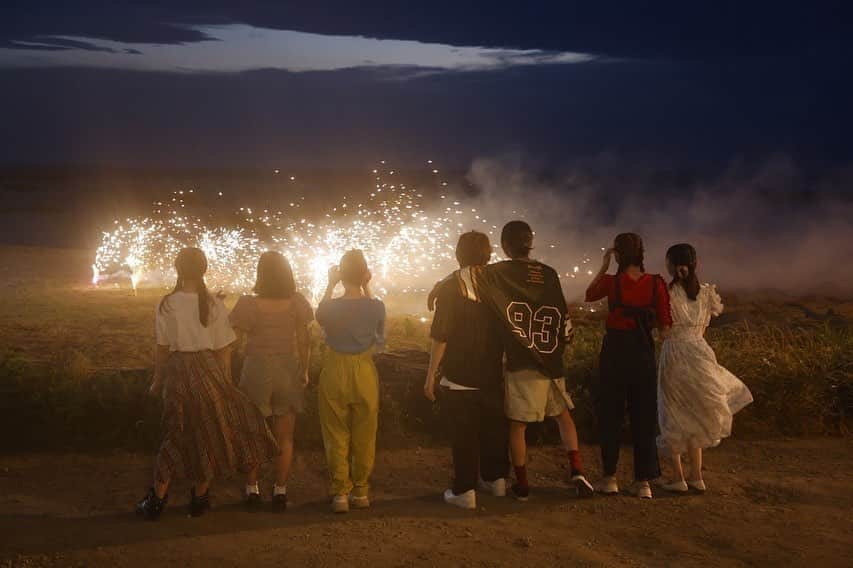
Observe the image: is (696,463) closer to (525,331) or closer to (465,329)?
(525,331)

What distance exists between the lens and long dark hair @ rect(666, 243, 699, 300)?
22.7 ft

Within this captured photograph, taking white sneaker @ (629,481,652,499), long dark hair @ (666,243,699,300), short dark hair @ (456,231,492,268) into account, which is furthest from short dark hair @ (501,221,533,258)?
white sneaker @ (629,481,652,499)

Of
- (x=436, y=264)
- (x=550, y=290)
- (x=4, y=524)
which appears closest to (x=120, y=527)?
(x=4, y=524)

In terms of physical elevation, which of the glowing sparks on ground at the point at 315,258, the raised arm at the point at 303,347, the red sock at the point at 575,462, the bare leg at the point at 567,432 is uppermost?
the glowing sparks on ground at the point at 315,258

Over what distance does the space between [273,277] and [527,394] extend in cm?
201

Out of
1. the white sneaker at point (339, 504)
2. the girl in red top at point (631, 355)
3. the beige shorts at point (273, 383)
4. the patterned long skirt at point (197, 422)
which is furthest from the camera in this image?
Answer: the girl in red top at point (631, 355)

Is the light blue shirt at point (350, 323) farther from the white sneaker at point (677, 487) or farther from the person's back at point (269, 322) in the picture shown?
the white sneaker at point (677, 487)

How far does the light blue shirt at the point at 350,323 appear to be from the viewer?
6.41 meters

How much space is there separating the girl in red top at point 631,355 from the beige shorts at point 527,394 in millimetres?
396

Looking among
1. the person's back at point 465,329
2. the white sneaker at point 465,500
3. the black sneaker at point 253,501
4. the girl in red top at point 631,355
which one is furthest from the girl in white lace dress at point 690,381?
the black sneaker at point 253,501

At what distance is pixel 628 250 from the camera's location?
6695 millimetres

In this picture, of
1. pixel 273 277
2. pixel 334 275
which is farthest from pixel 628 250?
pixel 273 277

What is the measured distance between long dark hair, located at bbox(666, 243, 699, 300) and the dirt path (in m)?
1.56

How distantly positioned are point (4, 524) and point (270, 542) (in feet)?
5.85
